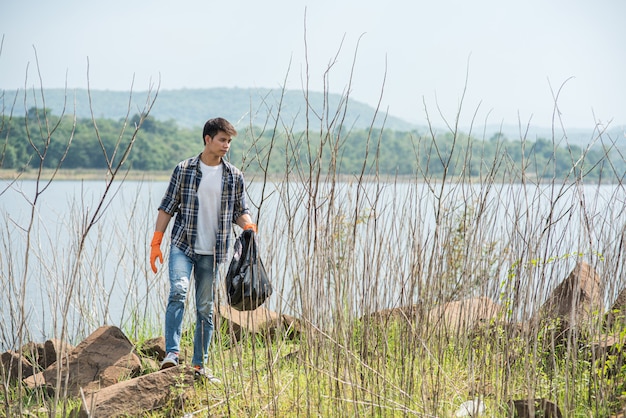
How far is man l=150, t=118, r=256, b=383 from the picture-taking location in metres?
3.60

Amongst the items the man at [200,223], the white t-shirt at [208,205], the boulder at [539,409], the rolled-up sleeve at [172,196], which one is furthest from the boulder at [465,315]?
the rolled-up sleeve at [172,196]

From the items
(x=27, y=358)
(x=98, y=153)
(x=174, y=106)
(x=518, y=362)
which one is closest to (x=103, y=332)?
(x=27, y=358)

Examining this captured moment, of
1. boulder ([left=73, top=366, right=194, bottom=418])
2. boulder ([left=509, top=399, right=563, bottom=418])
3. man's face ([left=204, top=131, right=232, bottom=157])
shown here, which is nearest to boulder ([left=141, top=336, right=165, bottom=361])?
boulder ([left=73, top=366, right=194, bottom=418])

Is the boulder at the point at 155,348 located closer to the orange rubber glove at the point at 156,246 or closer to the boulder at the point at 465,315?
the orange rubber glove at the point at 156,246

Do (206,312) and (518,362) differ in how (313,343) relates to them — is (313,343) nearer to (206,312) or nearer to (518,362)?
(206,312)

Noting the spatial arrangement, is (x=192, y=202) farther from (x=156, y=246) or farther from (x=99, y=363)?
(x=99, y=363)

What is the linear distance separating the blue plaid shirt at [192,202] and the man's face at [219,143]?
0.10 m

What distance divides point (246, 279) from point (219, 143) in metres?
0.69

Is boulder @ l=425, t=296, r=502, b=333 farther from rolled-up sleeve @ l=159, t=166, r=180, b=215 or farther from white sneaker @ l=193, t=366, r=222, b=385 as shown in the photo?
rolled-up sleeve @ l=159, t=166, r=180, b=215

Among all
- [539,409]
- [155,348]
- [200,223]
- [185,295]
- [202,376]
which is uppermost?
[200,223]

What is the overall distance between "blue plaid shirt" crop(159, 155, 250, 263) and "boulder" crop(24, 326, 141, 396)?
2.54 ft

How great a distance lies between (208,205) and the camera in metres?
3.67

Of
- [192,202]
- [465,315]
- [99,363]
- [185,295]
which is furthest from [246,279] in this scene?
[99,363]

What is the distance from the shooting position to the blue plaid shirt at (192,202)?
363 centimetres
